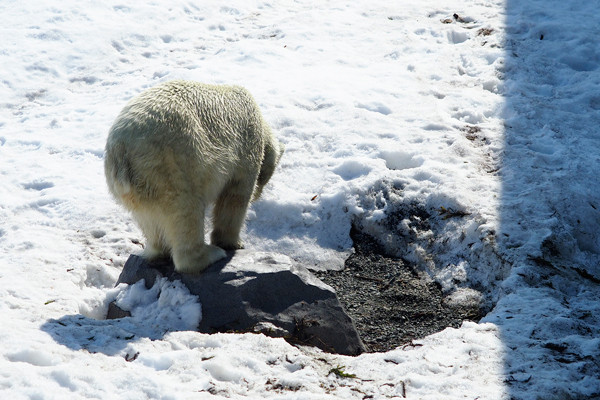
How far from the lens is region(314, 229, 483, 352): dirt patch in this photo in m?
5.71

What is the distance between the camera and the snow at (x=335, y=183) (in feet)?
14.2

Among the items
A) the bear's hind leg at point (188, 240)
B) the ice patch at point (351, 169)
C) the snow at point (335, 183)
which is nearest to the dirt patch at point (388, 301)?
the snow at point (335, 183)

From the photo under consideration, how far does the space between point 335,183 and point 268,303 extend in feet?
7.76

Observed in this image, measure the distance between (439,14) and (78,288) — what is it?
803cm

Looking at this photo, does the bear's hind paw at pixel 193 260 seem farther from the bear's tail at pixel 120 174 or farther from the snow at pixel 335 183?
the bear's tail at pixel 120 174

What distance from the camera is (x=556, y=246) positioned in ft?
20.2

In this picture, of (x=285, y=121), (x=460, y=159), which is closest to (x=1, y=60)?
(x=285, y=121)

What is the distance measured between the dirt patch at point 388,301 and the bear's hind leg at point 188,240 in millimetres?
1401

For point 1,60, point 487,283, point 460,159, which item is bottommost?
point 487,283

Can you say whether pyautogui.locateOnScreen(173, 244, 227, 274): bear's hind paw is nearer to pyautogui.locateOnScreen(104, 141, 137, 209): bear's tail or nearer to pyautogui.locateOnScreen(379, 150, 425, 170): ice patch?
pyautogui.locateOnScreen(104, 141, 137, 209): bear's tail

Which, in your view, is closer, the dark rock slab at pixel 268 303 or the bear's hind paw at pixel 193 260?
the dark rock slab at pixel 268 303

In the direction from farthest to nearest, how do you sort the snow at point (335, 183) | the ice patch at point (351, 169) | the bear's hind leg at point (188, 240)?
the ice patch at point (351, 169), the bear's hind leg at point (188, 240), the snow at point (335, 183)

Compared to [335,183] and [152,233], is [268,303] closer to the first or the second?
[152,233]

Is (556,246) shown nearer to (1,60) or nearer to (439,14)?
(439,14)
